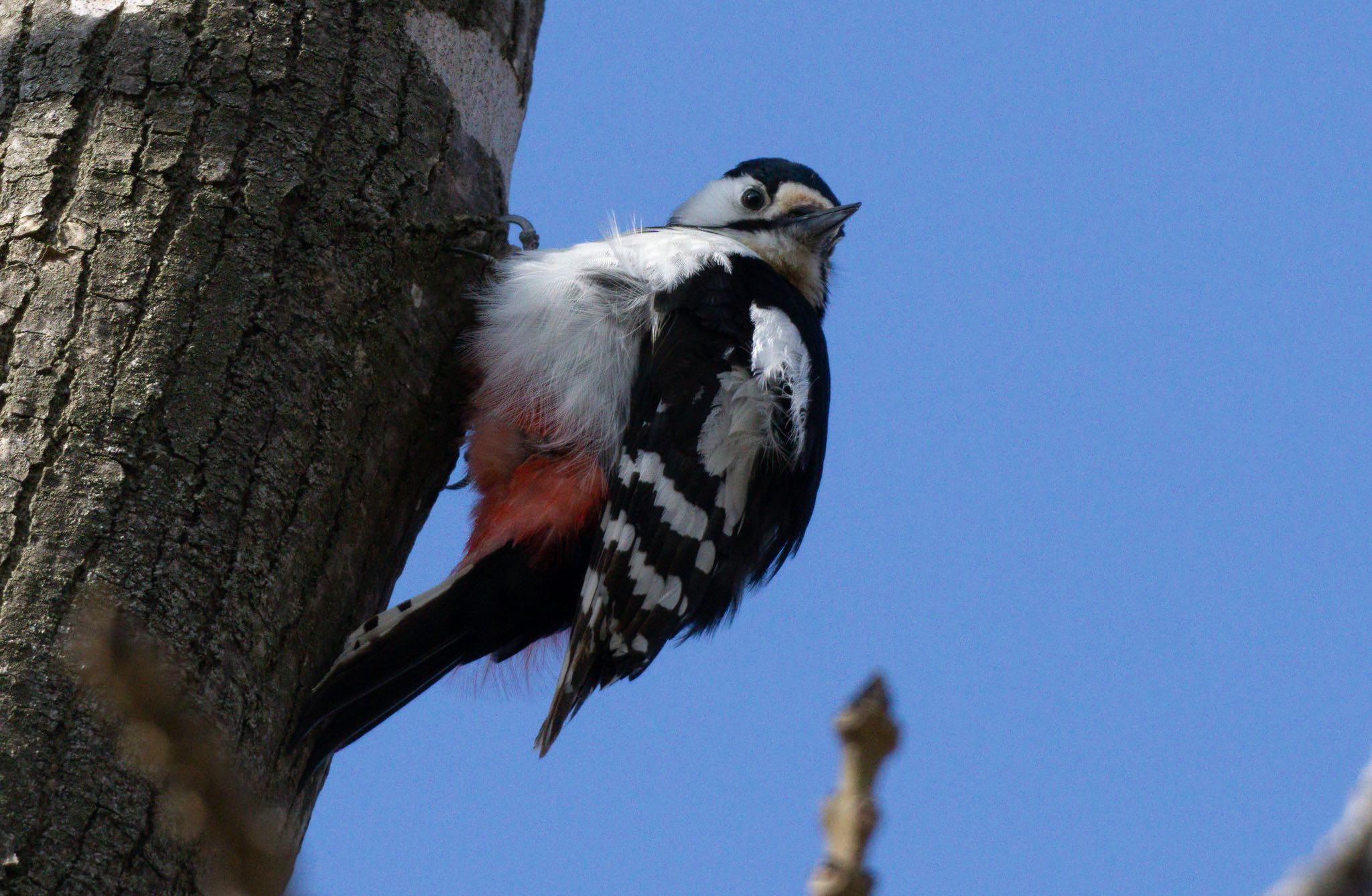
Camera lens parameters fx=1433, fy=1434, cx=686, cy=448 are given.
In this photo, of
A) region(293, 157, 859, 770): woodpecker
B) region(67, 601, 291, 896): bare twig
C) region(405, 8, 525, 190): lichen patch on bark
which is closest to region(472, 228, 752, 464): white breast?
region(293, 157, 859, 770): woodpecker

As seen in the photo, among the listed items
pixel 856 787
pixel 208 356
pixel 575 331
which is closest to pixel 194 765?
pixel 856 787

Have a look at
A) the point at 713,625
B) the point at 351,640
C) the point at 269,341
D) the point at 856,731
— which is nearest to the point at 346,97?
the point at 269,341

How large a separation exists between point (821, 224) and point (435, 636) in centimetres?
168

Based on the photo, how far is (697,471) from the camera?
9.34ft

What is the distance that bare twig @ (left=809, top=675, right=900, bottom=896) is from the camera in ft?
2.05

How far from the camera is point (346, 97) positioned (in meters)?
2.41

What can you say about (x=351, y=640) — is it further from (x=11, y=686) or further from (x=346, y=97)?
(x=346, y=97)

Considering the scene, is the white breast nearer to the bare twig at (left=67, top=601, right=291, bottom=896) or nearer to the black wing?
the black wing

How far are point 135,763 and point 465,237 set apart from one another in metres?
1.18

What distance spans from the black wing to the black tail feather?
11 cm

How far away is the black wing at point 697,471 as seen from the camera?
9.05 feet

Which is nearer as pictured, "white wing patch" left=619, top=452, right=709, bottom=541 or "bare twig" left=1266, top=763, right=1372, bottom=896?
"bare twig" left=1266, top=763, right=1372, bottom=896

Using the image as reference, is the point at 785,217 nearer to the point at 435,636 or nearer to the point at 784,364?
the point at 784,364

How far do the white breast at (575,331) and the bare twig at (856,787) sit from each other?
2.09 m
